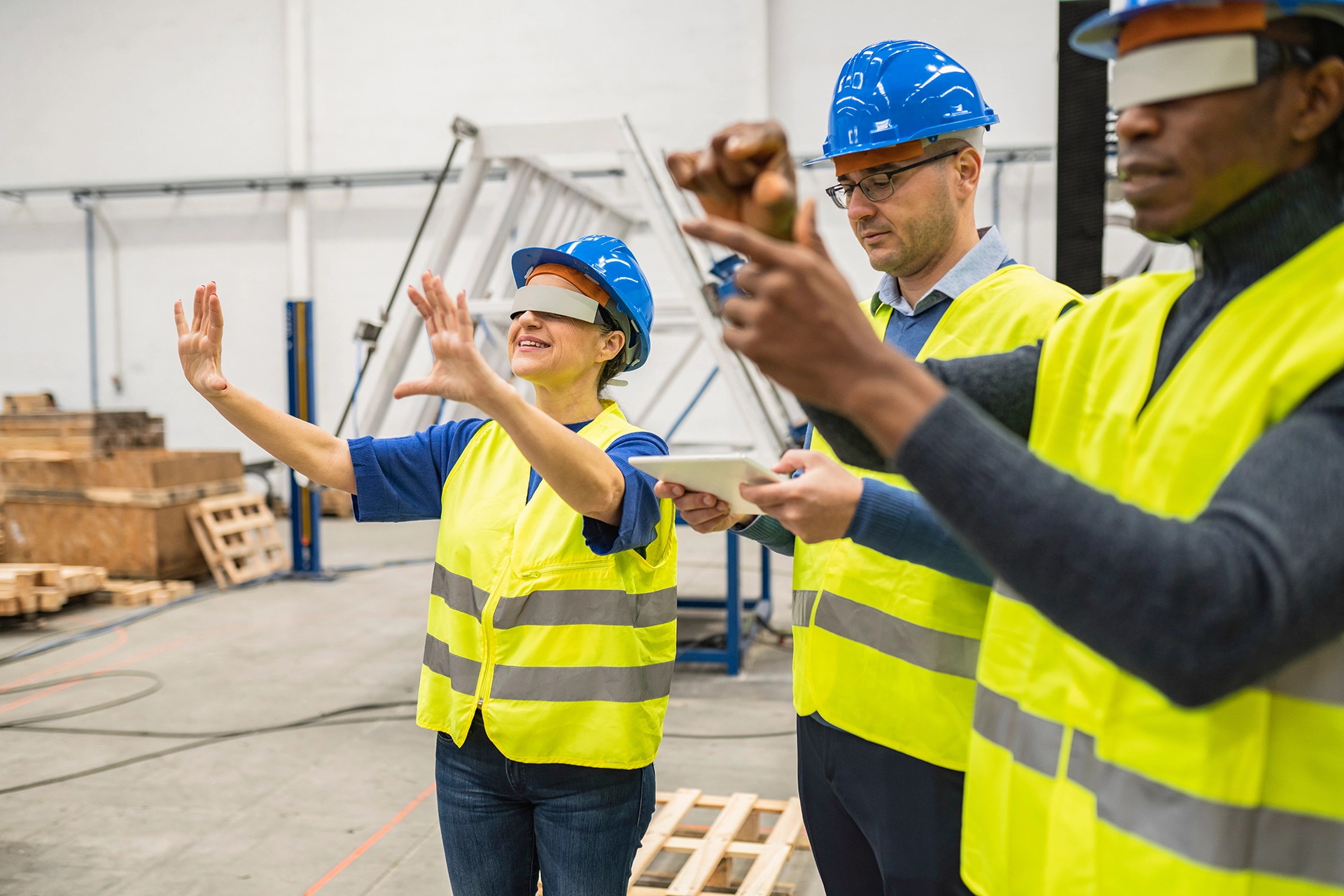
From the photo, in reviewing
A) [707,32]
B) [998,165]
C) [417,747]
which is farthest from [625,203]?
[417,747]

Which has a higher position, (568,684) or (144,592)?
(568,684)

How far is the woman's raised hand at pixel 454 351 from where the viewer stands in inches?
60.4

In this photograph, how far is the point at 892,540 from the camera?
140cm

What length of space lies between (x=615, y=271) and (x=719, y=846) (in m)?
2.23

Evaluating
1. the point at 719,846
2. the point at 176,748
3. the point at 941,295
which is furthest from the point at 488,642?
the point at 176,748

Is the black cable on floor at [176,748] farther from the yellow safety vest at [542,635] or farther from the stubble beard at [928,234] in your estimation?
the stubble beard at [928,234]

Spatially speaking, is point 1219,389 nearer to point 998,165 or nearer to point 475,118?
point 998,165

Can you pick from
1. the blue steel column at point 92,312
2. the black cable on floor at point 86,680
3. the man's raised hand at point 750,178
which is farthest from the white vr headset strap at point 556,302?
the blue steel column at point 92,312

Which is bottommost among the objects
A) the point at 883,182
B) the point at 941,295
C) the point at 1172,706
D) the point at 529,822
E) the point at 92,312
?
the point at 529,822

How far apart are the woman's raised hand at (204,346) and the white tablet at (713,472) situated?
1089 mm

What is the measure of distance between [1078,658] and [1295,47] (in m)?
0.61

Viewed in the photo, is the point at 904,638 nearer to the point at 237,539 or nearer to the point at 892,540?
the point at 892,540

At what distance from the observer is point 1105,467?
0.98 m

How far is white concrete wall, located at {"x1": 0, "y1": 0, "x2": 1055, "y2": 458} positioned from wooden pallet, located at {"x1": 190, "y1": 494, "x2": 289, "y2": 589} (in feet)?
12.7
